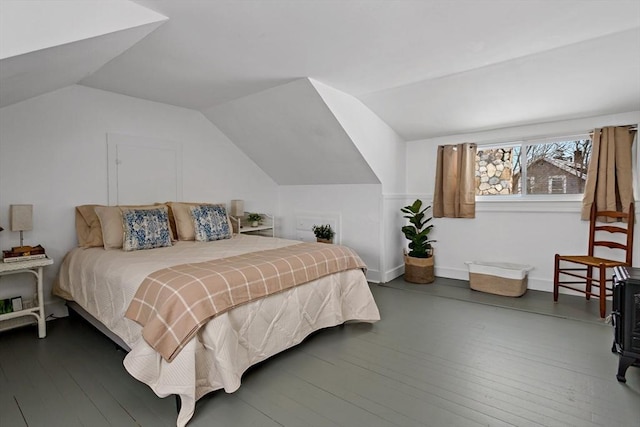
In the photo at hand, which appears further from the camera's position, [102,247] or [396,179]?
[396,179]

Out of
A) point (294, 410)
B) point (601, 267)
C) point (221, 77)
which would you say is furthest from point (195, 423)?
point (601, 267)

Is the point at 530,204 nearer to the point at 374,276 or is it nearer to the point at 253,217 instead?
the point at 374,276

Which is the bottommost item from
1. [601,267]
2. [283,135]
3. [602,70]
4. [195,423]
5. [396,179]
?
[195,423]

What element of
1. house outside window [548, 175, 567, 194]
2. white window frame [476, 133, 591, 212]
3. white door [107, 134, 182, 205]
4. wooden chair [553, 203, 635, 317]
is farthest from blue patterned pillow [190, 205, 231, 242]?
house outside window [548, 175, 567, 194]

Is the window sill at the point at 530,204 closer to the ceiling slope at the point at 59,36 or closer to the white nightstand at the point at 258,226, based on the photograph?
the white nightstand at the point at 258,226

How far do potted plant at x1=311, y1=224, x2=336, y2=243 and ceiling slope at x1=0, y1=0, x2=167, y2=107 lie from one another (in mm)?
3033

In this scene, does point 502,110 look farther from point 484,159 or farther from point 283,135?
point 283,135

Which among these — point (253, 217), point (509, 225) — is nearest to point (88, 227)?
point (253, 217)

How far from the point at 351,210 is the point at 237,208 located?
60.4 inches

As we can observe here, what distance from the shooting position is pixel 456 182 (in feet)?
13.6

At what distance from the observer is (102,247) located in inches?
114

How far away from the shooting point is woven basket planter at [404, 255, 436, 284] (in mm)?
4058

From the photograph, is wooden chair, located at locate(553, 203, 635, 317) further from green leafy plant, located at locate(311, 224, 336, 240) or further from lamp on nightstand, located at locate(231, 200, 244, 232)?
lamp on nightstand, located at locate(231, 200, 244, 232)

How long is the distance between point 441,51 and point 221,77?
1949 mm
